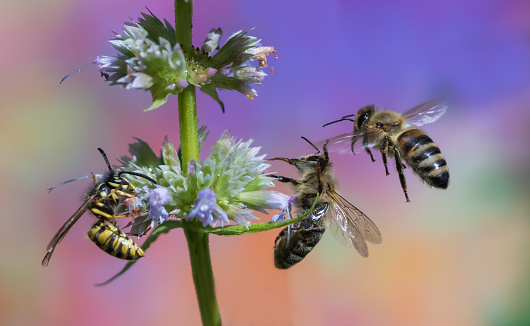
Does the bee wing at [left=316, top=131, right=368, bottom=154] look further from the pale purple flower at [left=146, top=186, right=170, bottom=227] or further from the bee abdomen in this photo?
the pale purple flower at [left=146, top=186, right=170, bottom=227]

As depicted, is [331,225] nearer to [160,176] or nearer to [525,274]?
[160,176]

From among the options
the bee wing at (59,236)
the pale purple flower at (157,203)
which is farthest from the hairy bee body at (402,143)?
the bee wing at (59,236)

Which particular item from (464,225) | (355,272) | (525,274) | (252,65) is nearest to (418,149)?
(252,65)

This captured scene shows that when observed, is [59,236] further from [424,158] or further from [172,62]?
[424,158]

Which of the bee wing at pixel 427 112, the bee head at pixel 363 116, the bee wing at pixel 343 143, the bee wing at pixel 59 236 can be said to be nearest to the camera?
the bee wing at pixel 59 236

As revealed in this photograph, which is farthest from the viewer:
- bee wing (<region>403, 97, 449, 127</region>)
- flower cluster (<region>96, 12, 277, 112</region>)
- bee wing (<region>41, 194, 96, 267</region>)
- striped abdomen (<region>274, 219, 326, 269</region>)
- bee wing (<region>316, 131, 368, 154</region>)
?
bee wing (<region>403, 97, 449, 127</region>)

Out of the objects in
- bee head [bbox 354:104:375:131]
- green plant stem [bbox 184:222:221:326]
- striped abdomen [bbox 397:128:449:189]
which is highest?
bee head [bbox 354:104:375:131]

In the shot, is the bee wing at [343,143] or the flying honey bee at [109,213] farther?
the bee wing at [343,143]

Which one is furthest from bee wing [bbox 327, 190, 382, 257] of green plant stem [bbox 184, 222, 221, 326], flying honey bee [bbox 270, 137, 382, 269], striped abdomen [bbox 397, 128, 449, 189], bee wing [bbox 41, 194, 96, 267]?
bee wing [bbox 41, 194, 96, 267]

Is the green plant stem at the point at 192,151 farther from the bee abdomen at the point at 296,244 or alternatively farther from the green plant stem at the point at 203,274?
the bee abdomen at the point at 296,244
